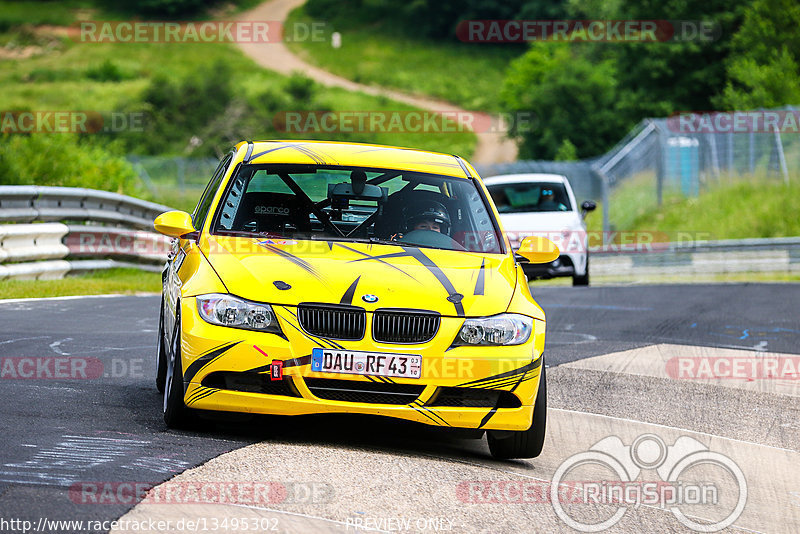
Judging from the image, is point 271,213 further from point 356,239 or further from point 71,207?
point 71,207

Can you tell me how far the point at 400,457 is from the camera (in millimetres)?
6320

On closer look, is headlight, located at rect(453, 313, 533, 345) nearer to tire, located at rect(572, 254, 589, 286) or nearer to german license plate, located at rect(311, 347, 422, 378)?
german license plate, located at rect(311, 347, 422, 378)

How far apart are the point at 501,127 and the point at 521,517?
79272 mm

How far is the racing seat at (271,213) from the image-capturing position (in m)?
7.48

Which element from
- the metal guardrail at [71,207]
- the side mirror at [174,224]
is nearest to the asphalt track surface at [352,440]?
the side mirror at [174,224]

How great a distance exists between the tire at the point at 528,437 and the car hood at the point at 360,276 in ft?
1.80

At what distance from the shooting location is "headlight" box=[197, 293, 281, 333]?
6328mm

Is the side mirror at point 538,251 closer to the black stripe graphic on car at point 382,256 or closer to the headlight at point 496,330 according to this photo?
the black stripe graphic on car at point 382,256

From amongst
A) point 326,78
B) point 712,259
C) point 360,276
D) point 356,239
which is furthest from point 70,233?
point 326,78

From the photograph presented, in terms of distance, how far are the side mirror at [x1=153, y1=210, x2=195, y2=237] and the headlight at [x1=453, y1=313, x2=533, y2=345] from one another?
1.91 meters

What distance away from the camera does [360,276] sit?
6535mm

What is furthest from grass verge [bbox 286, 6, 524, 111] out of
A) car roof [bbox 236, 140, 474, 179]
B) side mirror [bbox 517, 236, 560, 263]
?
side mirror [bbox 517, 236, 560, 263]

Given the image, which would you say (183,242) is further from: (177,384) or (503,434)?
(503,434)

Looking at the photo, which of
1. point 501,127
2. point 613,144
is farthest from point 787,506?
point 501,127
